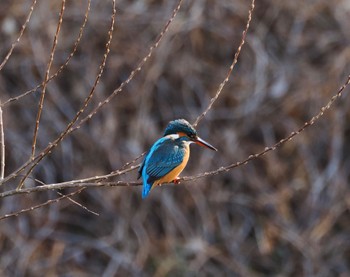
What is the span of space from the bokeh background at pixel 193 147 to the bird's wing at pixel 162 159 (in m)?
2.19

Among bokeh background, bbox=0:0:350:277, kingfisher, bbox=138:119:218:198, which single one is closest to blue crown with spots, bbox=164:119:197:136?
kingfisher, bbox=138:119:218:198

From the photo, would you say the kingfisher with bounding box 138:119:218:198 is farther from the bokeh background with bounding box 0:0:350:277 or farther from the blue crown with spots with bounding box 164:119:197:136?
the bokeh background with bounding box 0:0:350:277

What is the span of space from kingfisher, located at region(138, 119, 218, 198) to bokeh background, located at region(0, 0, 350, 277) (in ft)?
7.18

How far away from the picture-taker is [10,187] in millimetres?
5258

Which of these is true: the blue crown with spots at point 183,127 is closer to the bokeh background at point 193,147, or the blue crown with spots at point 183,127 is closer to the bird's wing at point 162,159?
the bird's wing at point 162,159

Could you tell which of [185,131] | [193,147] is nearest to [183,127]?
[185,131]

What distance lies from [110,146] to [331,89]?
5.82ft

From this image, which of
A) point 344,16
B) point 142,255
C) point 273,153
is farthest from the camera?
point 344,16

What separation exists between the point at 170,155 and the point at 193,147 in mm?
2526

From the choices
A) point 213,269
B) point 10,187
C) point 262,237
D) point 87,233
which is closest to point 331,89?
point 262,237

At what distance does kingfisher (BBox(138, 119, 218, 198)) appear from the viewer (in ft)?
9.31

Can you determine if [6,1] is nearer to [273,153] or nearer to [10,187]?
[10,187]

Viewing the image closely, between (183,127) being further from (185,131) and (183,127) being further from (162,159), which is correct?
(162,159)

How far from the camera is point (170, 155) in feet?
9.64
